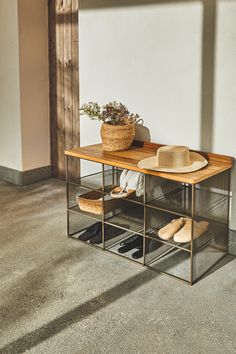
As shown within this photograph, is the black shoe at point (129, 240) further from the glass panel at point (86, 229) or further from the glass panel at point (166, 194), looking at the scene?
the glass panel at point (166, 194)

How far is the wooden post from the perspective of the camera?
438 centimetres

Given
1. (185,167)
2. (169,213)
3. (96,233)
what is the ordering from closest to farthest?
(185,167) → (169,213) → (96,233)

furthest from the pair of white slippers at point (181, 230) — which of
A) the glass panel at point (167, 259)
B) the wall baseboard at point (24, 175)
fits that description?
the wall baseboard at point (24, 175)

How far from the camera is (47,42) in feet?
15.1

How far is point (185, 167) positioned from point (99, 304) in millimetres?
A: 925

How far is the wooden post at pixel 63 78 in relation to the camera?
4.38 meters

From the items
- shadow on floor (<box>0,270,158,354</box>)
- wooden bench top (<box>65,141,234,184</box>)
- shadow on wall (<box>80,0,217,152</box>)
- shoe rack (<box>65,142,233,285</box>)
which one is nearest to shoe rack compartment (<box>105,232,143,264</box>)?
shoe rack (<box>65,142,233,285</box>)

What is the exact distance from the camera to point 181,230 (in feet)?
9.75

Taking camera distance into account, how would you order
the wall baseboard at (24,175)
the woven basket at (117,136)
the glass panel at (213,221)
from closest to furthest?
1. the glass panel at (213,221)
2. the woven basket at (117,136)
3. the wall baseboard at (24,175)

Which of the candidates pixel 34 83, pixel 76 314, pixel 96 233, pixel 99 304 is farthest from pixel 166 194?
pixel 34 83

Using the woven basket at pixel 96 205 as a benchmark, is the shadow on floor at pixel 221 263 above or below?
below

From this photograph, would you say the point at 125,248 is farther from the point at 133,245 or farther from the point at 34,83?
the point at 34,83

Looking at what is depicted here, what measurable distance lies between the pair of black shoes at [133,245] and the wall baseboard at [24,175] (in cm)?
168

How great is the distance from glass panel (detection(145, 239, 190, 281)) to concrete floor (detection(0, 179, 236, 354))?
0.29 feet
